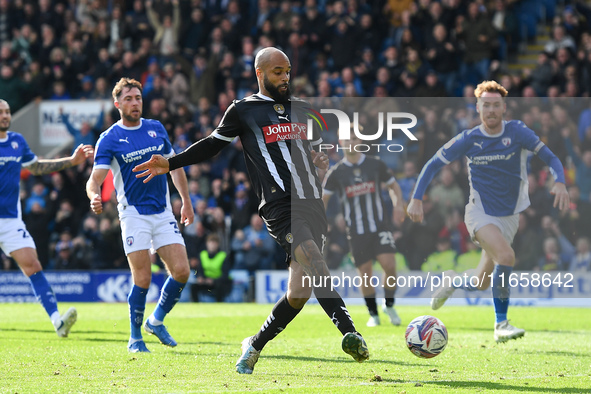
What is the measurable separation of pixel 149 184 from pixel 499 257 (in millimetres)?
3822

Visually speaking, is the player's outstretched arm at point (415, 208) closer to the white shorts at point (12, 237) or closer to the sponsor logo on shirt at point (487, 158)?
the sponsor logo on shirt at point (487, 158)

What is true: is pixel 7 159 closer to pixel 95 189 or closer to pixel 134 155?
pixel 134 155

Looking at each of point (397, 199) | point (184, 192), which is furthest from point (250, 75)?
point (184, 192)

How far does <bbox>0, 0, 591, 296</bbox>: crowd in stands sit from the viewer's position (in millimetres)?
14672

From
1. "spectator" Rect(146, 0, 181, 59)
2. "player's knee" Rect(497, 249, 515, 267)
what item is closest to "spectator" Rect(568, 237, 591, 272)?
"player's knee" Rect(497, 249, 515, 267)

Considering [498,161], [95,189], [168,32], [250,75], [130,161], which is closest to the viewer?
[95,189]

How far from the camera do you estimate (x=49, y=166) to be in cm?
1042

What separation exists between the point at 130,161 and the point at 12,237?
2.51 m

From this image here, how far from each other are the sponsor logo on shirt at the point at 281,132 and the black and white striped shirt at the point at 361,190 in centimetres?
457

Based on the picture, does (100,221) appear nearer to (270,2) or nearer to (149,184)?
(270,2)

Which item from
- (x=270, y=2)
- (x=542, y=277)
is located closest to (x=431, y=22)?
(x=270, y=2)

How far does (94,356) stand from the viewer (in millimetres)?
8172

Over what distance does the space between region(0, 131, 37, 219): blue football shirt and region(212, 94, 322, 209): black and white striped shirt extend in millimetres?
4589

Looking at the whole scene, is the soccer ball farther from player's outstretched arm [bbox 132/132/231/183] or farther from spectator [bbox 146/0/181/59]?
spectator [bbox 146/0/181/59]
